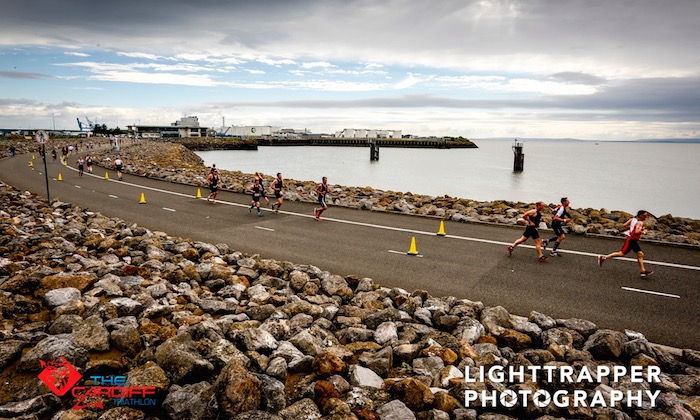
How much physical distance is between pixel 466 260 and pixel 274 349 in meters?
8.68

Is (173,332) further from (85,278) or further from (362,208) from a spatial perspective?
(362,208)

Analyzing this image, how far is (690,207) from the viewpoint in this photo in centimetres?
5234

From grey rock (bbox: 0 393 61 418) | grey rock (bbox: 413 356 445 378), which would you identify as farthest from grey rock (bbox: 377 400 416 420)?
grey rock (bbox: 0 393 61 418)

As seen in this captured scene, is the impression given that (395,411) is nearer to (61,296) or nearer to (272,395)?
(272,395)

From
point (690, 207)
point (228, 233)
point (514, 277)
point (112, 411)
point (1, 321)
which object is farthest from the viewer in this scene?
point (690, 207)

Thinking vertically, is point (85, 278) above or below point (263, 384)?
above

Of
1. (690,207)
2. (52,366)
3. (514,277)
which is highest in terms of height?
(52,366)

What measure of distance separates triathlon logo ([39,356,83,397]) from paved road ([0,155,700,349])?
7800 mm

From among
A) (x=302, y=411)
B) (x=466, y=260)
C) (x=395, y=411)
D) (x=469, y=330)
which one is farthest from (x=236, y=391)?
(x=466, y=260)

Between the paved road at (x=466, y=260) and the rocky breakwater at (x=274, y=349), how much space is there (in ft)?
5.21

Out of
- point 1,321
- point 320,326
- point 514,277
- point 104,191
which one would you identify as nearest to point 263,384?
point 320,326

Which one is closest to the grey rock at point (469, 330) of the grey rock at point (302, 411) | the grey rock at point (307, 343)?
the grey rock at point (307, 343)

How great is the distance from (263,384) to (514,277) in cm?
897

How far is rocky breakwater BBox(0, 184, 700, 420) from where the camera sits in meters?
5.61
